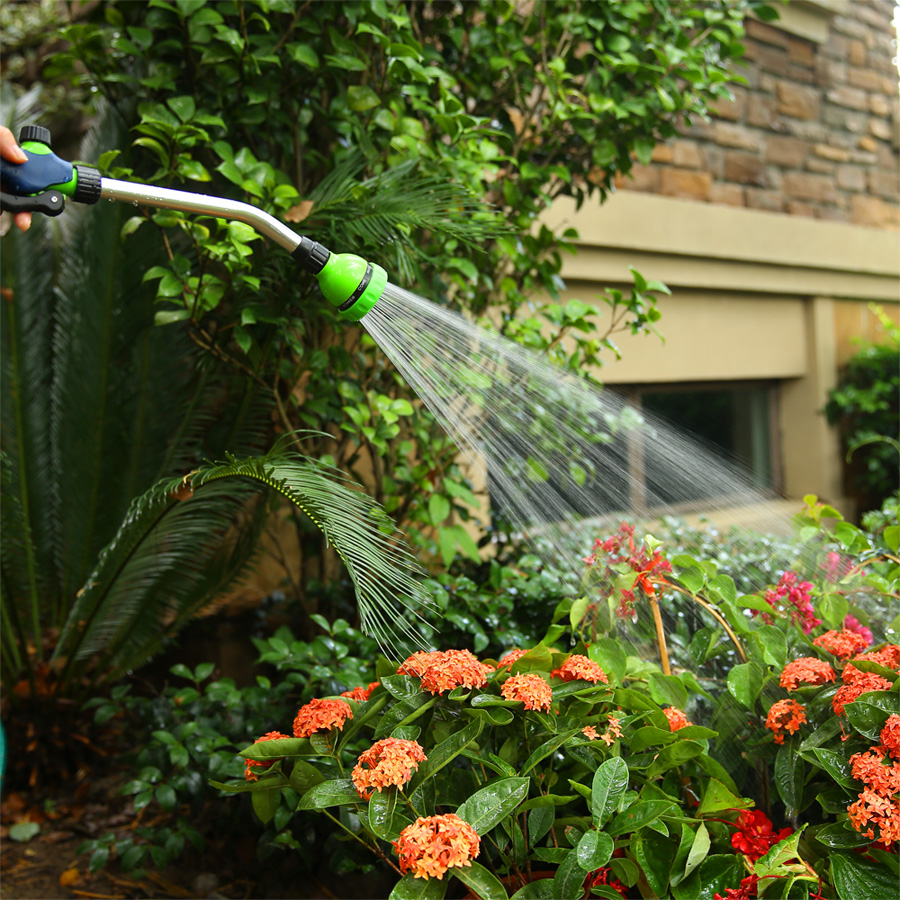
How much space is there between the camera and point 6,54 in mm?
3740

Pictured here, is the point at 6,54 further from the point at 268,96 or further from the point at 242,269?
the point at 242,269

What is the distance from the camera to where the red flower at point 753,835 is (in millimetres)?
1227

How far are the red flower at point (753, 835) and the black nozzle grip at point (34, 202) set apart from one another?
1396 millimetres

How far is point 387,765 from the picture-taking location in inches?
42.8

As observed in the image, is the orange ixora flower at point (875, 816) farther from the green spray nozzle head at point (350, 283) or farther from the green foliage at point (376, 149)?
the green foliage at point (376, 149)

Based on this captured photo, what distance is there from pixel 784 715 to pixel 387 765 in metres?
0.66

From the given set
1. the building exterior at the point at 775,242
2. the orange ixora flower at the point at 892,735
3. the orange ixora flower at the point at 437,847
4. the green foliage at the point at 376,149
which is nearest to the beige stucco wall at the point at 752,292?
the building exterior at the point at 775,242

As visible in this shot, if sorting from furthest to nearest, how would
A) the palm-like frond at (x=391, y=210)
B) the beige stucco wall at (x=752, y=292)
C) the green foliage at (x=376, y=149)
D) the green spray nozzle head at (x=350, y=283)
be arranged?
the beige stucco wall at (x=752, y=292) < the green foliage at (x=376, y=149) < the palm-like frond at (x=391, y=210) < the green spray nozzle head at (x=350, y=283)

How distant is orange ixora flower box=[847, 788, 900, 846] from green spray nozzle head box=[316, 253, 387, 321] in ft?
3.38

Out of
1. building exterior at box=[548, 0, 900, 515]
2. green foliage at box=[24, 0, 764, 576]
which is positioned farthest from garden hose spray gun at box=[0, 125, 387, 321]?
building exterior at box=[548, 0, 900, 515]

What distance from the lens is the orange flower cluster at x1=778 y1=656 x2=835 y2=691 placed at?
4.33ft

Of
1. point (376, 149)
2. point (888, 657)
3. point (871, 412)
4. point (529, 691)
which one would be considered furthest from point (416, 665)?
point (871, 412)

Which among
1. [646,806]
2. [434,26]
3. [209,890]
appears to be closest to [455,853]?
[646,806]

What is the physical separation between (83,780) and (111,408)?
1.10 metres
